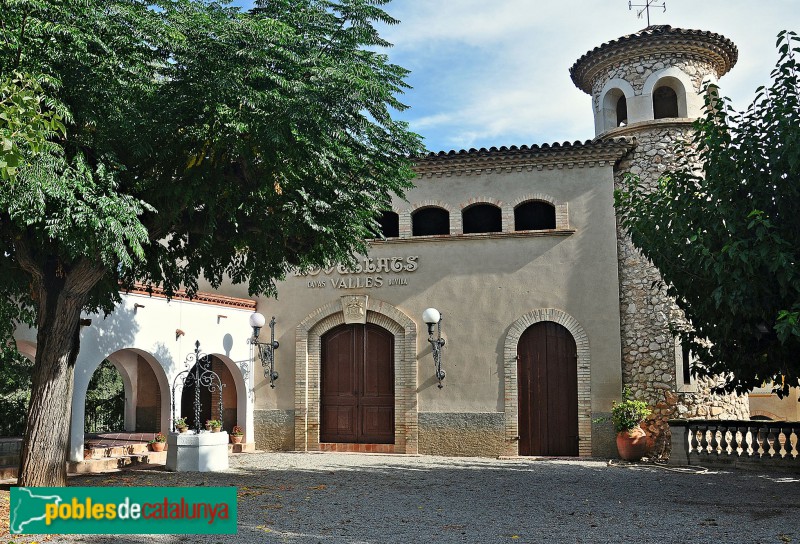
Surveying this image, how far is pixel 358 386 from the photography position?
17.4 m

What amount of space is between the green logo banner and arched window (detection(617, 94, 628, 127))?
12574 millimetres

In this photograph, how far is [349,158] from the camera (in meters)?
9.55

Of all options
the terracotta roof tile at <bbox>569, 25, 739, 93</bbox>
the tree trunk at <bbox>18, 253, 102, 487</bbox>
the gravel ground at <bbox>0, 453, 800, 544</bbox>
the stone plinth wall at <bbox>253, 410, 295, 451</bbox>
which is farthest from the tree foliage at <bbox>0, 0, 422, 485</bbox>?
the terracotta roof tile at <bbox>569, 25, 739, 93</bbox>

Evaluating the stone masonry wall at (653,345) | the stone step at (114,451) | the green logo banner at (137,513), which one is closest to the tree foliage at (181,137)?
the green logo banner at (137,513)

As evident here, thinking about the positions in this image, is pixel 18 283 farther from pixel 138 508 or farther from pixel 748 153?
pixel 748 153

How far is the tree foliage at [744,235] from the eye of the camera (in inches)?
354

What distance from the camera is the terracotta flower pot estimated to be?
49.2 ft

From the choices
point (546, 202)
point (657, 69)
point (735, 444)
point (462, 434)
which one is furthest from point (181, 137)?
point (657, 69)

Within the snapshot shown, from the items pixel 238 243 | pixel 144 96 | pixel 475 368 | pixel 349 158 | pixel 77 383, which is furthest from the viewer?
pixel 475 368

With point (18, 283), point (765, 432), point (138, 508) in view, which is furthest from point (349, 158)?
point (765, 432)

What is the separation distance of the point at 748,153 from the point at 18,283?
10008 millimetres

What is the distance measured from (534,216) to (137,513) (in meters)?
11.1

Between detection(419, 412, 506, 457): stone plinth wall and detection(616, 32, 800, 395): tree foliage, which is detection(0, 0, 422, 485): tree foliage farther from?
detection(419, 412, 506, 457): stone plinth wall

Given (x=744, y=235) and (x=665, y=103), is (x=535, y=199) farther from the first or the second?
(x=744, y=235)
